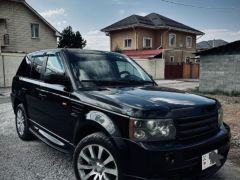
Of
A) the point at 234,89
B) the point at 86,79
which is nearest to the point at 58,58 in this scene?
the point at 86,79

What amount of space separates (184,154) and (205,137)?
479mm

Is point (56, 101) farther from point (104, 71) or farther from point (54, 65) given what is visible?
point (104, 71)

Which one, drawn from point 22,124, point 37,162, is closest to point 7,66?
point 22,124

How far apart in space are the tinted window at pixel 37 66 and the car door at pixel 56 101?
31cm

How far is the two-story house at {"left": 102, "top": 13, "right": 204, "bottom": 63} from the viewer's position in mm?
32562

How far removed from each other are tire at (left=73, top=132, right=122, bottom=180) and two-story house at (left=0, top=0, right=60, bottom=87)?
21299 millimetres

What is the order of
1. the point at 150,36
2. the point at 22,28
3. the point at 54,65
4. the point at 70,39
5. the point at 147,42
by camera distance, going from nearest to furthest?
the point at 54,65, the point at 22,28, the point at 147,42, the point at 150,36, the point at 70,39

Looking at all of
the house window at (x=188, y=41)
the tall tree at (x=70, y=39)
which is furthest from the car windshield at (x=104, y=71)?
the house window at (x=188, y=41)

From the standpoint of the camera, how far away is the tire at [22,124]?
537 centimetres

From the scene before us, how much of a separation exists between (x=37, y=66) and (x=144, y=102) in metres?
2.74

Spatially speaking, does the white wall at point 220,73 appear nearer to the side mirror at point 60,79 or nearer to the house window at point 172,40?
the side mirror at point 60,79

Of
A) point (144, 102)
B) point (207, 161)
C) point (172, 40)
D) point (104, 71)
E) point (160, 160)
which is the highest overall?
point (172, 40)

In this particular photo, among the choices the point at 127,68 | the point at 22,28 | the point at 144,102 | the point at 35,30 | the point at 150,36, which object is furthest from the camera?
the point at 150,36

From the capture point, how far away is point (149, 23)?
33.4 metres
